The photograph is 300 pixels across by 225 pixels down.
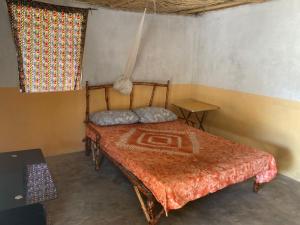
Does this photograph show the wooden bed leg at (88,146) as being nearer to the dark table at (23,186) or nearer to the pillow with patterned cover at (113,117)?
the pillow with patterned cover at (113,117)

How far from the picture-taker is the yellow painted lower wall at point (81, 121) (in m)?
3.41

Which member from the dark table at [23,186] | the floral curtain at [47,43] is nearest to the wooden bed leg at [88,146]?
the floral curtain at [47,43]

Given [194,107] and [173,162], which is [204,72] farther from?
[173,162]

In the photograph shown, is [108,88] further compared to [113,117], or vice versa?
[108,88]

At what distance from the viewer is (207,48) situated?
4562 mm

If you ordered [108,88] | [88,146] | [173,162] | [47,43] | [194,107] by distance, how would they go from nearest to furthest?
[173,162]
[47,43]
[88,146]
[108,88]
[194,107]

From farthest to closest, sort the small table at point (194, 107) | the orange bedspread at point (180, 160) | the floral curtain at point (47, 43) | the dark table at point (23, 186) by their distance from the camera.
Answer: the small table at point (194, 107) < the floral curtain at point (47, 43) < the orange bedspread at point (180, 160) < the dark table at point (23, 186)

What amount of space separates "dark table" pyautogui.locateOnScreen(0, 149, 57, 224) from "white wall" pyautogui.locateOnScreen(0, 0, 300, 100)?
1.27 metres

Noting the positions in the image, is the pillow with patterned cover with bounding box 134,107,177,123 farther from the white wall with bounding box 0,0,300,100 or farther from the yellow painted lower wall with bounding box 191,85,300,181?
the yellow painted lower wall with bounding box 191,85,300,181

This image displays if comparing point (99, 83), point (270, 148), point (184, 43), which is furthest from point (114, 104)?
point (270, 148)

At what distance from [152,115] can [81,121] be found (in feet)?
3.47

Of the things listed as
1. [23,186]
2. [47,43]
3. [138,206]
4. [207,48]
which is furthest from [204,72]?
[23,186]

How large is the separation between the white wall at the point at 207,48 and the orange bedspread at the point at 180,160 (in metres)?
1.04

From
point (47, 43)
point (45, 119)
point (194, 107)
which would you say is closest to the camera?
→ point (47, 43)
